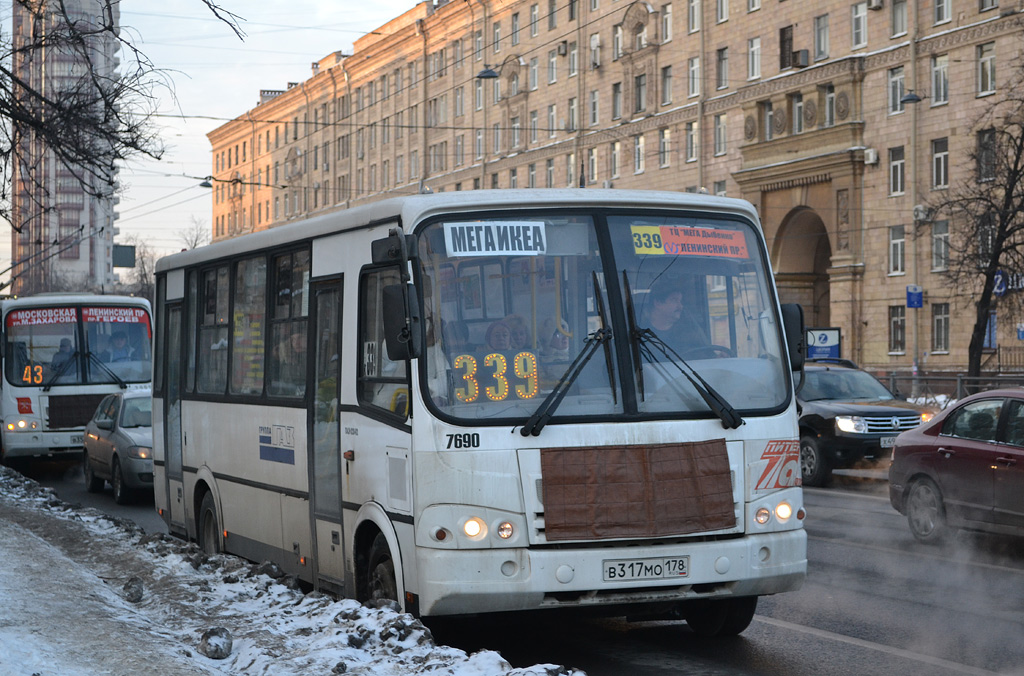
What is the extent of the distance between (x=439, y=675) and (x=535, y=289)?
2233 millimetres

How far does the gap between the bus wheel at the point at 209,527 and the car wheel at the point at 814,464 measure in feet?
33.1

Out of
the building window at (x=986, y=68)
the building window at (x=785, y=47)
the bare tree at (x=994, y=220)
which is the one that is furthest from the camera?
the building window at (x=785, y=47)

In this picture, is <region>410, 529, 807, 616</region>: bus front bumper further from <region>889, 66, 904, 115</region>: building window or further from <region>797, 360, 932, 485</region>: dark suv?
<region>889, 66, 904, 115</region>: building window

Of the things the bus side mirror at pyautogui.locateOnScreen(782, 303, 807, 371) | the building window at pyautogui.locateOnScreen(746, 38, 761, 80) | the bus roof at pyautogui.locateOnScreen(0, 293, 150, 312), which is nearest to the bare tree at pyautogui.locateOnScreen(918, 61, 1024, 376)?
the building window at pyautogui.locateOnScreen(746, 38, 761, 80)

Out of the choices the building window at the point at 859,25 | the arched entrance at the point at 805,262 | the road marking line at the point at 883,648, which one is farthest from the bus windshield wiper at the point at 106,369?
the arched entrance at the point at 805,262

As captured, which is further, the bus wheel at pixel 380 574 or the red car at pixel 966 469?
the red car at pixel 966 469

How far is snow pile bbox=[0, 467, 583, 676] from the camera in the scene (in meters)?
6.42

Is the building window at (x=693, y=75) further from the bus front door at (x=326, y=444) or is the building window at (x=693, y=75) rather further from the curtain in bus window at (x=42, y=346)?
the bus front door at (x=326, y=444)

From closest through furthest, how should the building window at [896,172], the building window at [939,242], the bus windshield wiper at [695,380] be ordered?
→ the bus windshield wiper at [695,380]
the building window at [939,242]
the building window at [896,172]

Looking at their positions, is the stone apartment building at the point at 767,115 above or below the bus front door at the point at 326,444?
above

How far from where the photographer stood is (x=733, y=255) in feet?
26.1

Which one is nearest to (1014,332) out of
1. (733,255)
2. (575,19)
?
(575,19)

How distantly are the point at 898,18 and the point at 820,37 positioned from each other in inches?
146

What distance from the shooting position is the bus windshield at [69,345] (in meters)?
22.7
